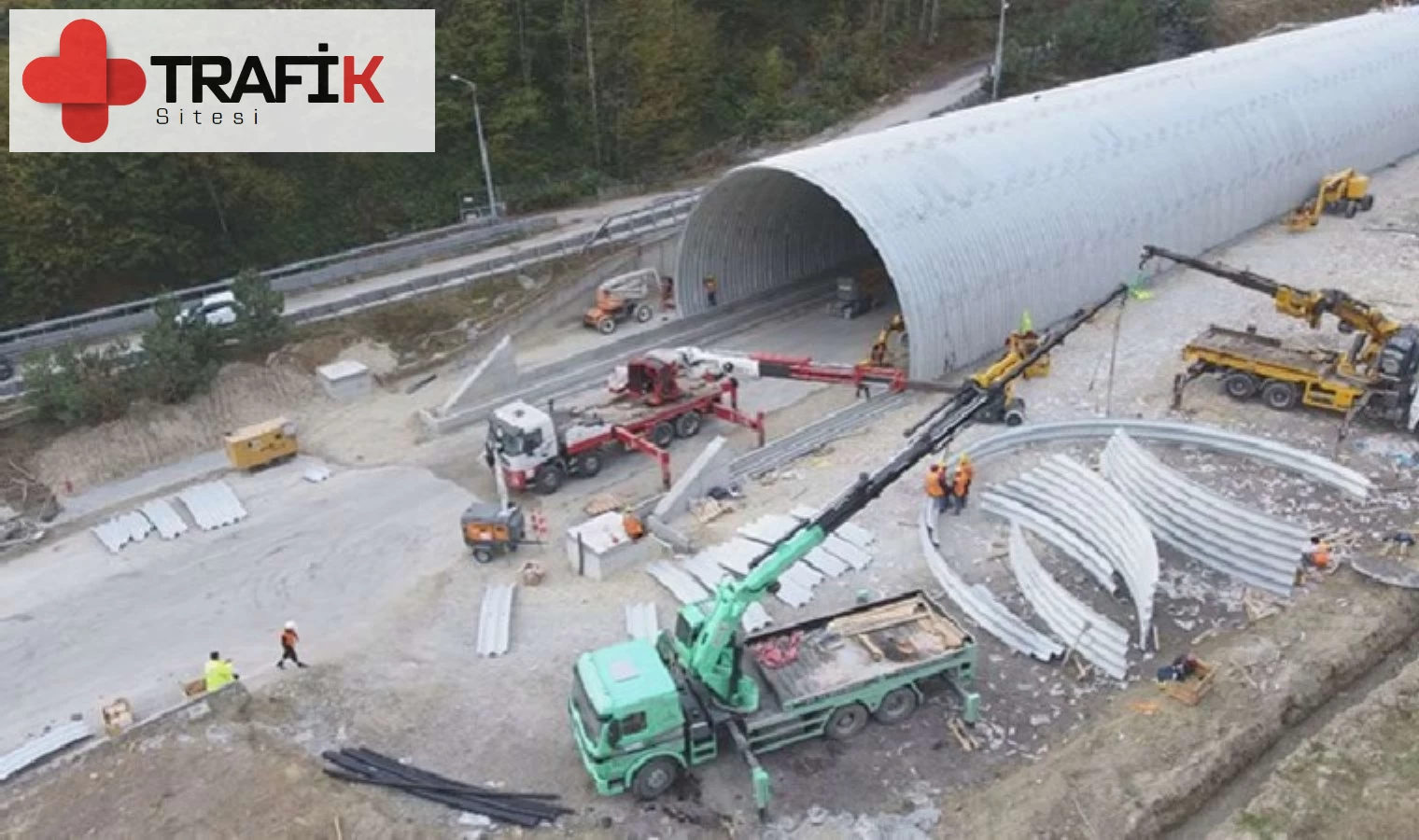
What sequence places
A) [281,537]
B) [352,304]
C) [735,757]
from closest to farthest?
[735,757], [281,537], [352,304]

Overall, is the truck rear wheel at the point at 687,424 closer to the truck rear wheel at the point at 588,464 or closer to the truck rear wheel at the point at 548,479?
the truck rear wheel at the point at 588,464

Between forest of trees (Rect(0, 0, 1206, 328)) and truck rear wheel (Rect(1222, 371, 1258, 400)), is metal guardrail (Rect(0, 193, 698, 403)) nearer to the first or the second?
forest of trees (Rect(0, 0, 1206, 328))

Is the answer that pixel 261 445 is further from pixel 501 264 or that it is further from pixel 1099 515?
pixel 1099 515

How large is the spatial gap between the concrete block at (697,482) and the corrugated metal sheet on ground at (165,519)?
10.3 m

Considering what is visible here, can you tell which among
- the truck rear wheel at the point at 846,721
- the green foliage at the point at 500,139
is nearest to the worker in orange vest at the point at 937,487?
the truck rear wheel at the point at 846,721

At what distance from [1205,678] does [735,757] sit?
7057 millimetres

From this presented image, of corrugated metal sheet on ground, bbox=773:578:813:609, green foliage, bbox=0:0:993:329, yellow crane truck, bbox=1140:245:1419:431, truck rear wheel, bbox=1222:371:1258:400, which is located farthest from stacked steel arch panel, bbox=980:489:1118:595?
green foliage, bbox=0:0:993:329

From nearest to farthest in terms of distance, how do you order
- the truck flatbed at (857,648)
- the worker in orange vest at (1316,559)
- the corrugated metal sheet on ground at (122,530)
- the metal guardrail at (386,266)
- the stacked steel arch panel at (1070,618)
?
the truck flatbed at (857,648), the stacked steel arch panel at (1070,618), the worker in orange vest at (1316,559), the corrugated metal sheet on ground at (122,530), the metal guardrail at (386,266)

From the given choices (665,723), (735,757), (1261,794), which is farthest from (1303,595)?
(665,723)

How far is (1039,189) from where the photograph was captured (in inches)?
1165

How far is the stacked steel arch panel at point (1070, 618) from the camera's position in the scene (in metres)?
17.2

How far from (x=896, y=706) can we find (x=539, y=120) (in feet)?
112

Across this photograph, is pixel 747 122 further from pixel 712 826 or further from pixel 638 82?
pixel 712 826

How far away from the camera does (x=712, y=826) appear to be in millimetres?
14789
